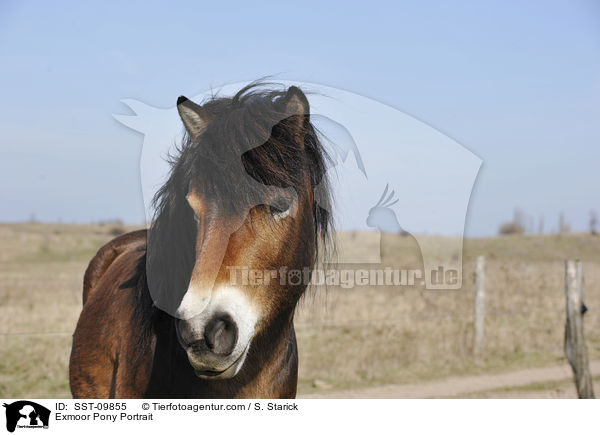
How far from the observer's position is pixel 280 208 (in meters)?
2.44

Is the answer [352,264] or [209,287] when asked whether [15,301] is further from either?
[209,287]

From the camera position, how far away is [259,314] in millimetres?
2334

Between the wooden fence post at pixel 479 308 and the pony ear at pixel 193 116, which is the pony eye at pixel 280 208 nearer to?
the pony ear at pixel 193 116

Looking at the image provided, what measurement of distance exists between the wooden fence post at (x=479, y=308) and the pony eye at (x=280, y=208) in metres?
8.32

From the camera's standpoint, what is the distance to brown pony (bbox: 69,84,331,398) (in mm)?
2143

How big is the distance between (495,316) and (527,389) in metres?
4.35

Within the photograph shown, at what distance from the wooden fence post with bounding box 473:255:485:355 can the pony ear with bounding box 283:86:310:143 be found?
8.26m

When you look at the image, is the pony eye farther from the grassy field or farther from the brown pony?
the grassy field

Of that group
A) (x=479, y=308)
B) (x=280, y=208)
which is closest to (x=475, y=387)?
(x=479, y=308)

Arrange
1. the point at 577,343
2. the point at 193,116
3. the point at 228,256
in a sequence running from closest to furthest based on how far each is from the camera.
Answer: the point at 228,256
the point at 193,116
the point at 577,343

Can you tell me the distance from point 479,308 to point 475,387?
2557mm
